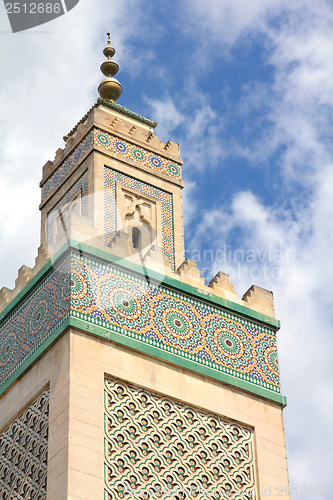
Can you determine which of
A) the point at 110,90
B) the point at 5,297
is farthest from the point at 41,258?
the point at 110,90

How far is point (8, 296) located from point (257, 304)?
2.58 metres

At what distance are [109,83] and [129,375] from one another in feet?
15.5

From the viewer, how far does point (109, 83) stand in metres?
13.8

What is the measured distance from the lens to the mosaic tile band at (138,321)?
34.6 feet

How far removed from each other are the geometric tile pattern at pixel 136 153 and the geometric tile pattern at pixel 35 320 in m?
2.30

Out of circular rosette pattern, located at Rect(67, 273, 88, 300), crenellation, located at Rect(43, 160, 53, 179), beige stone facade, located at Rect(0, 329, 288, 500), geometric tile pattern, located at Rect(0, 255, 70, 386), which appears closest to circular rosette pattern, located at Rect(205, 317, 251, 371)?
beige stone facade, located at Rect(0, 329, 288, 500)

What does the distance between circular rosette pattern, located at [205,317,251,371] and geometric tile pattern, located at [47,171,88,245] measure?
6.32ft

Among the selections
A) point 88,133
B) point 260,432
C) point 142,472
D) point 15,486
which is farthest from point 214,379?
point 88,133

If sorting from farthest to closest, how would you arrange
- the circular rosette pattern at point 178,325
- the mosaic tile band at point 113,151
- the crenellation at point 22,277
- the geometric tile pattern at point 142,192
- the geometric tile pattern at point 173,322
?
the mosaic tile band at point 113,151 → the geometric tile pattern at point 142,192 → the crenellation at point 22,277 → the circular rosette pattern at point 178,325 → the geometric tile pattern at point 173,322

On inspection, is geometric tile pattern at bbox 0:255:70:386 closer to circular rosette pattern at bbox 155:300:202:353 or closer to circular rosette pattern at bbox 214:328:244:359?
circular rosette pattern at bbox 155:300:202:353

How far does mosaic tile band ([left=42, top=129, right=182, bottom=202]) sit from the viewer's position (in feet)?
41.9

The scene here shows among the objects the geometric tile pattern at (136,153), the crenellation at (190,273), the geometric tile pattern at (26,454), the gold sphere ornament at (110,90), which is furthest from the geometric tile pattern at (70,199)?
the geometric tile pattern at (26,454)

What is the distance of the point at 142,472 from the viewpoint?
32.4ft

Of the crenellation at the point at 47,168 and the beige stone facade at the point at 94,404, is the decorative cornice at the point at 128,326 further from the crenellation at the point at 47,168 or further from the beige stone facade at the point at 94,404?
the crenellation at the point at 47,168
